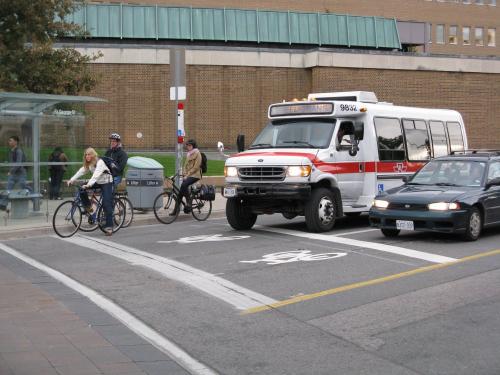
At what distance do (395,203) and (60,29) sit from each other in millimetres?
14511

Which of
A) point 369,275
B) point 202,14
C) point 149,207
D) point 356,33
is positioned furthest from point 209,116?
point 369,275

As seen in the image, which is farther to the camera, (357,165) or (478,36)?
(478,36)

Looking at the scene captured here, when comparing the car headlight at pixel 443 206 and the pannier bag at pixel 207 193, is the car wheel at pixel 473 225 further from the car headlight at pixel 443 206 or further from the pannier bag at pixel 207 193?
the pannier bag at pixel 207 193

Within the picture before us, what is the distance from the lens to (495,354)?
5.93 meters

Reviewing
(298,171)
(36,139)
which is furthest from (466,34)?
(298,171)

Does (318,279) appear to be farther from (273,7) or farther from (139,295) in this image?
(273,7)

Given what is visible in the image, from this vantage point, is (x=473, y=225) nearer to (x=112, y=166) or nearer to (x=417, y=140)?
(x=417, y=140)

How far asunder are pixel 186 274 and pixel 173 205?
7.39 metres

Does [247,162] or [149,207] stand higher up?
[247,162]

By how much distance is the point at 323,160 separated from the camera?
13.6 metres

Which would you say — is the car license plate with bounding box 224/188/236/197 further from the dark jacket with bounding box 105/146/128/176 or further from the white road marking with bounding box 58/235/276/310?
the dark jacket with bounding box 105/146/128/176

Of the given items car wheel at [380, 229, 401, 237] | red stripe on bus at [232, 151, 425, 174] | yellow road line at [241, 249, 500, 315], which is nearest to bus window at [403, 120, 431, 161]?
red stripe on bus at [232, 151, 425, 174]

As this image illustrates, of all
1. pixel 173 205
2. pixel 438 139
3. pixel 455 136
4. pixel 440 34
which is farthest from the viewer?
pixel 440 34

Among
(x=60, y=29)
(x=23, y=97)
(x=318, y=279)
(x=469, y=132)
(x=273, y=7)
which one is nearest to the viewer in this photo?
(x=318, y=279)
